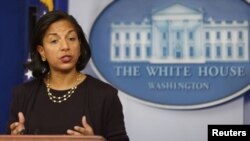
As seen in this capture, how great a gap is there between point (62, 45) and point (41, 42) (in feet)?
0.40

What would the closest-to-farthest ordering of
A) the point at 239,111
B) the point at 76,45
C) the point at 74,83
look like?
the point at 76,45 → the point at 74,83 → the point at 239,111

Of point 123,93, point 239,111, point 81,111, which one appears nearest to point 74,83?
point 81,111

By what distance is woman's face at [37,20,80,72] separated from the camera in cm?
123

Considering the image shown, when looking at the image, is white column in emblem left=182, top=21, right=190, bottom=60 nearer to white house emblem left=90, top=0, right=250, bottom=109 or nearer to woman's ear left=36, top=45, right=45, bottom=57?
white house emblem left=90, top=0, right=250, bottom=109

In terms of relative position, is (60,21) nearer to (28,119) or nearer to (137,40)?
(28,119)

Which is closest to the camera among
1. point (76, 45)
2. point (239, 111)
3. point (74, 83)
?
point (76, 45)

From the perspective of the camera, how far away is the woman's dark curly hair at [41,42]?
4.22ft

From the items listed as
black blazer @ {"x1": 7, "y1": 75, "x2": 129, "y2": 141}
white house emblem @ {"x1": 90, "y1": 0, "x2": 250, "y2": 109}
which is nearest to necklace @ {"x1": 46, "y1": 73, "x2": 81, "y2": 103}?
black blazer @ {"x1": 7, "y1": 75, "x2": 129, "y2": 141}

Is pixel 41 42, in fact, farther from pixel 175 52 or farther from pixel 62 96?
pixel 175 52

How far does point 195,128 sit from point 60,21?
3.70 feet

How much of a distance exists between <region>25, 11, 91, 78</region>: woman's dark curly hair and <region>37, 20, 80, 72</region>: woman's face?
1cm

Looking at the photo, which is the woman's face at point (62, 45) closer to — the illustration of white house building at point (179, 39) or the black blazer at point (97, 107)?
the black blazer at point (97, 107)

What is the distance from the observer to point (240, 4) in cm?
218

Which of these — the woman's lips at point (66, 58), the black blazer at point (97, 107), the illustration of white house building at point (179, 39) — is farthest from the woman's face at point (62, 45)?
the illustration of white house building at point (179, 39)
